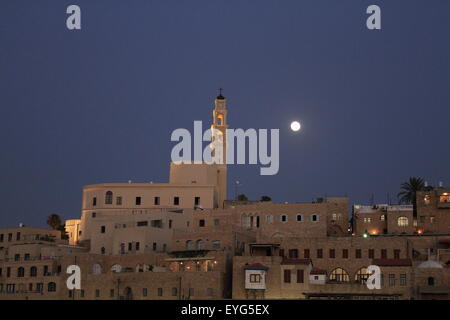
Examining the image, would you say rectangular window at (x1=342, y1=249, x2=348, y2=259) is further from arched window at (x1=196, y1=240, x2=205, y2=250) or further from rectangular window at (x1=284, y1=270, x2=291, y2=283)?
arched window at (x1=196, y1=240, x2=205, y2=250)

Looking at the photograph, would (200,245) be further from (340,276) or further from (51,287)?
(51,287)

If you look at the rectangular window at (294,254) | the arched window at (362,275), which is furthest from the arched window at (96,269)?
the arched window at (362,275)

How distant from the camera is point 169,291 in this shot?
89125mm

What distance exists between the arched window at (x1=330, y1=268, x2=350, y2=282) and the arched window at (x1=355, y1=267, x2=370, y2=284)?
1088mm

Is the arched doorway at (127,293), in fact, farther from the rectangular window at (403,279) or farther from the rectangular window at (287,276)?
the rectangular window at (403,279)

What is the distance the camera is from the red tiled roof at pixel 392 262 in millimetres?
87450

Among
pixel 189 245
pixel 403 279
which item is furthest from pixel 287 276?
pixel 189 245

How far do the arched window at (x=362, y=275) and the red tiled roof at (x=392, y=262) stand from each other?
1.15 m

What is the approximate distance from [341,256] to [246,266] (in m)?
10.5

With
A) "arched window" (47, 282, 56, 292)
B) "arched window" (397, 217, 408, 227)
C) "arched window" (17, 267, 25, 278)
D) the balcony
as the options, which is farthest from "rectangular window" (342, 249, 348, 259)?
"arched window" (17, 267, 25, 278)

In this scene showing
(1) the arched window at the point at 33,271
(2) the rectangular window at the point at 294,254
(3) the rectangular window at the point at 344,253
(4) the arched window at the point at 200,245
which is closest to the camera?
(3) the rectangular window at the point at 344,253
